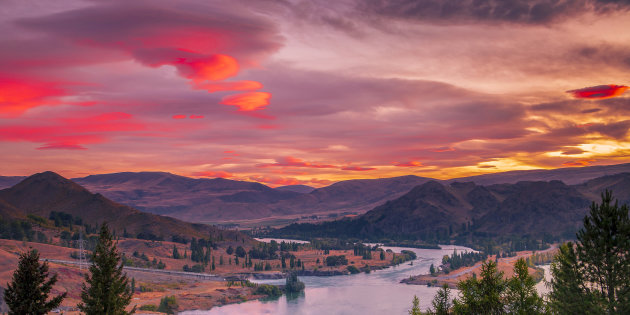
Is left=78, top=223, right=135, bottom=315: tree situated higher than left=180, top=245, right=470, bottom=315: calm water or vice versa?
left=78, top=223, right=135, bottom=315: tree

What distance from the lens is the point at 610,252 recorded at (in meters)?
51.5

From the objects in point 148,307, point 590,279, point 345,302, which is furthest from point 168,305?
point 590,279

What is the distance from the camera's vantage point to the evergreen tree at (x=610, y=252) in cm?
5066

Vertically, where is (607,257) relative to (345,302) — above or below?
above

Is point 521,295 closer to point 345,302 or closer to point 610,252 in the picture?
point 610,252

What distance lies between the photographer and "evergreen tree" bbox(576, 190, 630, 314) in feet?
166

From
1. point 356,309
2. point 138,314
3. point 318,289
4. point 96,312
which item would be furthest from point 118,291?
point 318,289

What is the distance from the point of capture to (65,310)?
419ft

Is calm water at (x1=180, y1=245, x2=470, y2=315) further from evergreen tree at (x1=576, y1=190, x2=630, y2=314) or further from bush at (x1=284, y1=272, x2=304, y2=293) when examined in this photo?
evergreen tree at (x1=576, y1=190, x2=630, y2=314)

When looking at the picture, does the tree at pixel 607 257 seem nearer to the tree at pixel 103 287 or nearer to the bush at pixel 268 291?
the tree at pixel 103 287

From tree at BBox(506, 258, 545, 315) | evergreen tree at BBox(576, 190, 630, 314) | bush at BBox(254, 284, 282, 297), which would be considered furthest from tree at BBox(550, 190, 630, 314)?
bush at BBox(254, 284, 282, 297)

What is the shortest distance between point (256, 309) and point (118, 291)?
111529mm

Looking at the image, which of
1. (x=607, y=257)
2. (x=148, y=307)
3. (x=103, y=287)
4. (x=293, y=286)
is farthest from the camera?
(x=293, y=286)

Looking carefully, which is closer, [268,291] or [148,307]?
[148,307]
